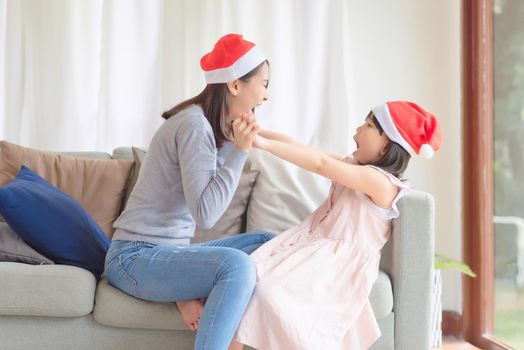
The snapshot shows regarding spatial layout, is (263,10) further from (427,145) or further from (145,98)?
(427,145)

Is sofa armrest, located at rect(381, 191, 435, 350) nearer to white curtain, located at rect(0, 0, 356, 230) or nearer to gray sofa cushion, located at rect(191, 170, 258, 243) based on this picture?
gray sofa cushion, located at rect(191, 170, 258, 243)

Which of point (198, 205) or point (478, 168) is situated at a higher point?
point (198, 205)

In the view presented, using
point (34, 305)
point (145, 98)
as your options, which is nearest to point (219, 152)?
point (34, 305)

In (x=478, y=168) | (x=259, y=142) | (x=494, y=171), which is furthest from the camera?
(x=478, y=168)

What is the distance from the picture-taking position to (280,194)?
2828 mm

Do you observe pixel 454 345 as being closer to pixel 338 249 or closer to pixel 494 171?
pixel 494 171

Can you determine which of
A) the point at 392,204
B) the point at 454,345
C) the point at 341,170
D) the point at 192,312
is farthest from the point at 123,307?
the point at 454,345

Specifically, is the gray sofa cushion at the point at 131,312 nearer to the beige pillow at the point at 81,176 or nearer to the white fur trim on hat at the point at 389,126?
the beige pillow at the point at 81,176

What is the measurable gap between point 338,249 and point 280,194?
0.69m

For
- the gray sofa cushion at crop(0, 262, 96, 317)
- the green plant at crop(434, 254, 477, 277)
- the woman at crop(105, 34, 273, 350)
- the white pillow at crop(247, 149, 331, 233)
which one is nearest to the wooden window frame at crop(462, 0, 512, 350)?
the green plant at crop(434, 254, 477, 277)

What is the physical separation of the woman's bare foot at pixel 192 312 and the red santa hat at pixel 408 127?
0.81 m

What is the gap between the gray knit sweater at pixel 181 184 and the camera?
1.91 metres

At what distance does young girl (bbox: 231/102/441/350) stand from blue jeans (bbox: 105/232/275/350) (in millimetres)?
111

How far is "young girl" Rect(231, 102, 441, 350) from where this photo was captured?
1962 millimetres
